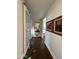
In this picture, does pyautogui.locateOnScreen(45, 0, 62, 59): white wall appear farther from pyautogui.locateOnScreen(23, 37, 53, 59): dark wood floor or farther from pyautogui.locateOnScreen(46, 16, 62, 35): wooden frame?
pyautogui.locateOnScreen(23, 37, 53, 59): dark wood floor

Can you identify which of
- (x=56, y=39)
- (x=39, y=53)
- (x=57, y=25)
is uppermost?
(x=57, y=25)

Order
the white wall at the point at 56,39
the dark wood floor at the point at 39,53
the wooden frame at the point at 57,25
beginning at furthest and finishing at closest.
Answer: the dark wood floor at the point at 39,53
the white wall at the point at 56,39
the wooden frame at the point at 57,25

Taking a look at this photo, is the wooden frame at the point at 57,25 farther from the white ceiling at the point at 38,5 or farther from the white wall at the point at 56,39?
the white ceiling at the point at 38,5

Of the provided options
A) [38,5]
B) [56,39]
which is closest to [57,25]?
[56,39]

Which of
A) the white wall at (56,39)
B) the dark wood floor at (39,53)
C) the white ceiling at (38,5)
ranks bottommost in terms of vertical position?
the dark wood floor at (39,53)

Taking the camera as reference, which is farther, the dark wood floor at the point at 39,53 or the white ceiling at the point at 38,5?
the dark wood floor at the point at 39,53

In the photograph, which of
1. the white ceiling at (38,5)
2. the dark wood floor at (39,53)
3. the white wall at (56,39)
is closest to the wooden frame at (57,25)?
the white wall at (56,39)

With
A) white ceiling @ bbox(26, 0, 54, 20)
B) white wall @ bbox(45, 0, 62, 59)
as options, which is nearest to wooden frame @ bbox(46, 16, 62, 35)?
white wall @ bbox(45, 0, 62, 59)

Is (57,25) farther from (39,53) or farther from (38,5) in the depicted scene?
(39,53)

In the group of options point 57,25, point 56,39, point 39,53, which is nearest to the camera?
point 57,25
